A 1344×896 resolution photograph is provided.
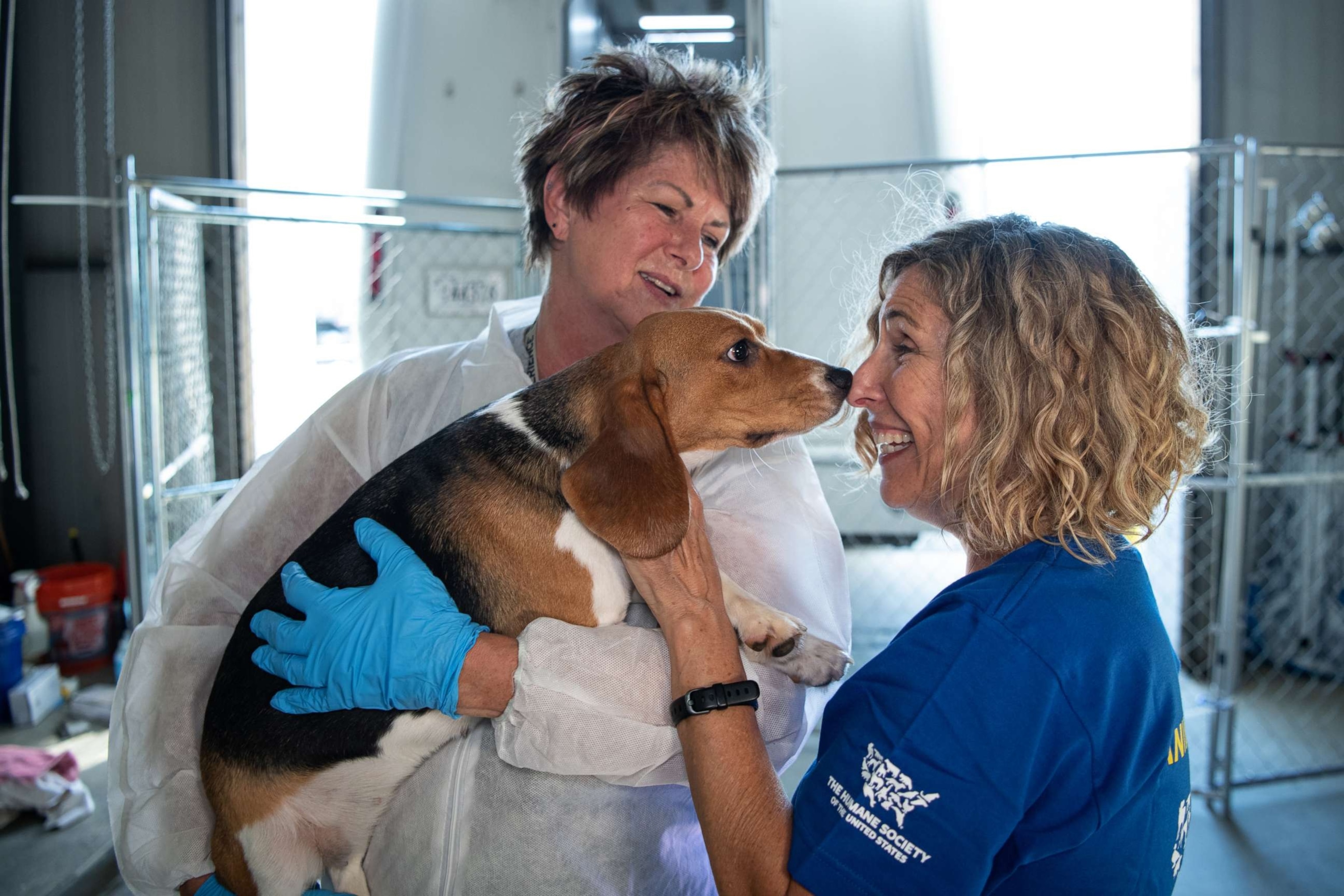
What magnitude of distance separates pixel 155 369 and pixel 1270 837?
204 inches

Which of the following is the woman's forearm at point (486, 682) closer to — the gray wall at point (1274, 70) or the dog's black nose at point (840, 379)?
the dog's black nose at point (840, 379)

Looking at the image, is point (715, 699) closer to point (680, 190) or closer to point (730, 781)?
point (730, 781)

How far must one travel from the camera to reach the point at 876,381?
1448mm

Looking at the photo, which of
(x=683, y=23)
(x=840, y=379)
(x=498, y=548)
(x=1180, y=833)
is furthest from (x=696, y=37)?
(x=1180, y=833)

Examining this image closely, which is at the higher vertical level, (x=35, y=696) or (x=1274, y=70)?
(x=1274, y=70)

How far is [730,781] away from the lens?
119 centimetres

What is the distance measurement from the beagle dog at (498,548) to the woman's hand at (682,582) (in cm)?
11

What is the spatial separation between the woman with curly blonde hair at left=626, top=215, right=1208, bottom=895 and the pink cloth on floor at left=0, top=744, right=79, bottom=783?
333cm

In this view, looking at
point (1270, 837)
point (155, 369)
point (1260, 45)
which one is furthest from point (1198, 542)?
point (155, 369)

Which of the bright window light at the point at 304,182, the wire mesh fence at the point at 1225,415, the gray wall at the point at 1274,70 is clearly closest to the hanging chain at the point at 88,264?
the bright window light at the point at 304,182

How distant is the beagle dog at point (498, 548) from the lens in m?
1.47

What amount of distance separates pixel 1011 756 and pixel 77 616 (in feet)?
17.1

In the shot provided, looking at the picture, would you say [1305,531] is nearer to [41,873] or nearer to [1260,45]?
[1260,45]

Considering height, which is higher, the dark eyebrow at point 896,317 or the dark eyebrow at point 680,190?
the dark eyebrow at point 680,190
